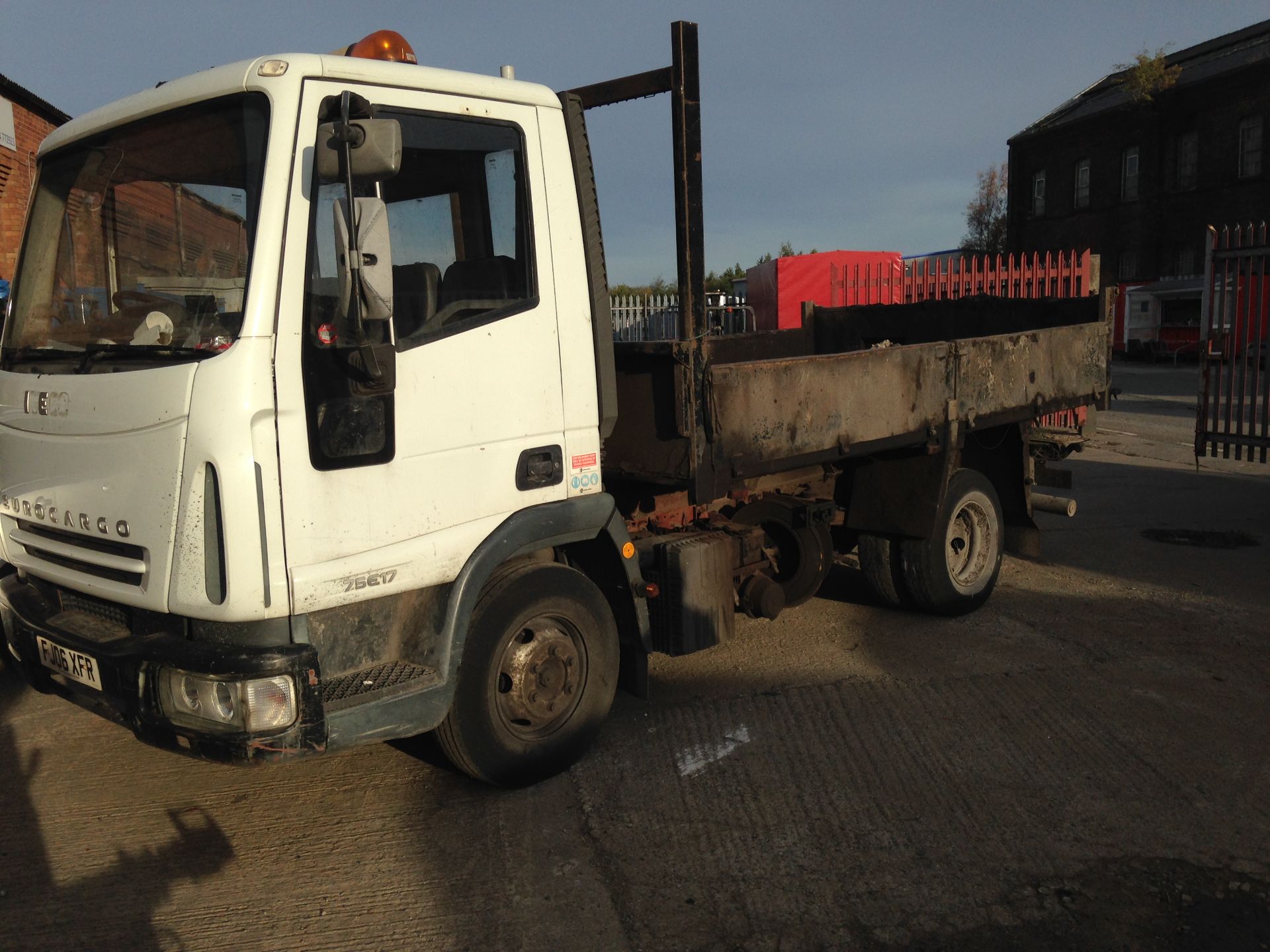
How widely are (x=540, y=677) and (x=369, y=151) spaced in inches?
80.0

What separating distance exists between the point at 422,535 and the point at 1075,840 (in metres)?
2.51

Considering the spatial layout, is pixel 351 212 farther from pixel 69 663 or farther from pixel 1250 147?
pixel 1250 147

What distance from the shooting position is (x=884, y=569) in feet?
20.8

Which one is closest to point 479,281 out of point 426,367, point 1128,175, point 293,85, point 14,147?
point 426,367

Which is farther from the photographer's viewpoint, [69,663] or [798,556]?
[798,556]

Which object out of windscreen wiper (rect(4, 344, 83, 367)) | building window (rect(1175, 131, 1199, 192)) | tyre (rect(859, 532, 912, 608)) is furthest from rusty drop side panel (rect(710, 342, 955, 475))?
building window (rect(1175, 131, 1199, 192))

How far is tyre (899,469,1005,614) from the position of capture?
6098 millimetres

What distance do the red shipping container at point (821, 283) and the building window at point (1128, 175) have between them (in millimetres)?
25993

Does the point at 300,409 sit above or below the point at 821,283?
below

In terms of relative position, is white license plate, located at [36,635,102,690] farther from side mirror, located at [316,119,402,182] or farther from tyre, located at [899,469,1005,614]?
tyre, located at [899,469,1005,614]

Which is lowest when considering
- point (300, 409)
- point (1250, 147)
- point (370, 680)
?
point (370, 680)

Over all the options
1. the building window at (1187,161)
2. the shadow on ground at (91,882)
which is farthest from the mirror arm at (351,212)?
the building window at (1187,161)

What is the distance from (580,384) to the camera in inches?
160

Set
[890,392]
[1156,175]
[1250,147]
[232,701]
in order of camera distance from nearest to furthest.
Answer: [232,701]
[890,392]
[1250,147]
[1156,175]
